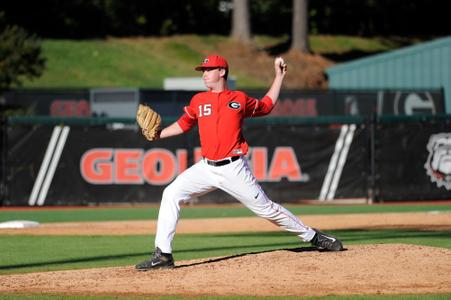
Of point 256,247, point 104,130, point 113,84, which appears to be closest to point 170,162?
point 104,130

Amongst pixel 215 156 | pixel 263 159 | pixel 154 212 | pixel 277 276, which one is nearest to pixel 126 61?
pixel 263 159

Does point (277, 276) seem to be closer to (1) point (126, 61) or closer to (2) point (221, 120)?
(2) point (221, 120)

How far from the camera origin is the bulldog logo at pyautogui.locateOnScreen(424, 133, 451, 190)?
→ 843 inches

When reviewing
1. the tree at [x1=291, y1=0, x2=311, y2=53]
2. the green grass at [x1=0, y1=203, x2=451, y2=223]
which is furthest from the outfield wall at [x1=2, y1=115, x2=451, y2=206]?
the tree at [x1=291, y1=0, x2=311, y2=53]

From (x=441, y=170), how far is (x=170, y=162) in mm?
6058

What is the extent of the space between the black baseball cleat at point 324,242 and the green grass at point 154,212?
28.0 feet

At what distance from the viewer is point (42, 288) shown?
27.8ft

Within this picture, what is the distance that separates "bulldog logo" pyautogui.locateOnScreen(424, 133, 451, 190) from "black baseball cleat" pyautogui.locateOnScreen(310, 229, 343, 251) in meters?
→ 12.0

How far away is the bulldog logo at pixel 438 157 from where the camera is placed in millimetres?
21406

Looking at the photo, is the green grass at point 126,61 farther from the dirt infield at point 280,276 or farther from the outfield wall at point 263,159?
the dirt infield at point 280,276

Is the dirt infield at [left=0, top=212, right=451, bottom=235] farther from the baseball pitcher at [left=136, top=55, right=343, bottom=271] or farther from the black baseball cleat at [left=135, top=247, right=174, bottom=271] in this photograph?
the baseball pitcher at [left=136, top=55, right=343, bottom=271]

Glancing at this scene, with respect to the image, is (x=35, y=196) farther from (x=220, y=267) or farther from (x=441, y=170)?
(x=220, y=267)

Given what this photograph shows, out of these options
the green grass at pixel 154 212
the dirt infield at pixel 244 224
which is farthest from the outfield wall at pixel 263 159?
the dirt infield at pixel 244 224

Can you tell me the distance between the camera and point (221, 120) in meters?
8.91
